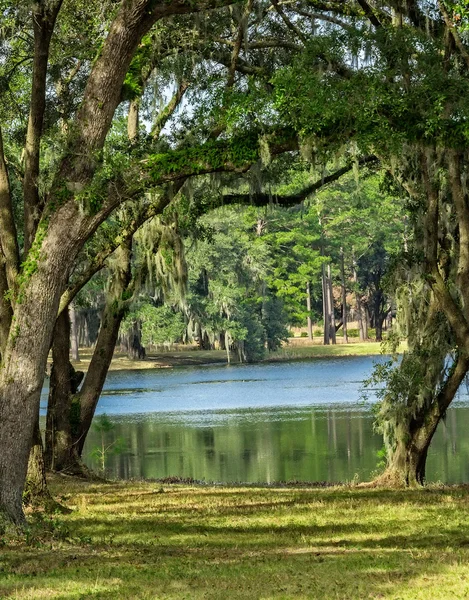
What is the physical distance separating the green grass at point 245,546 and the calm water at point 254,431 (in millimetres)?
4974

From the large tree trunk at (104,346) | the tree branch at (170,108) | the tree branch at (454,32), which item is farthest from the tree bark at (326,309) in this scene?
the tree branch at (454,32)

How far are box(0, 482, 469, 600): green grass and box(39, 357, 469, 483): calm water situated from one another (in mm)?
4974

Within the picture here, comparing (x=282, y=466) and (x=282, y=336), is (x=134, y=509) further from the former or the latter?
(x=282, y=336)

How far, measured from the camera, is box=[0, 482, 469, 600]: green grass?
6430mm

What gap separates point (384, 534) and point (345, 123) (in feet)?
13.3

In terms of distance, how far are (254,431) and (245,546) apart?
1872 centimetres

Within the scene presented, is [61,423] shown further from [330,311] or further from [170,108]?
[330,311]

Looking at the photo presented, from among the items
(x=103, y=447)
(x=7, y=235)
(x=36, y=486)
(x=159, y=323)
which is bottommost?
(x=103, y=447)

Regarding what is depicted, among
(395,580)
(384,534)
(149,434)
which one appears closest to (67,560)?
(395,580)

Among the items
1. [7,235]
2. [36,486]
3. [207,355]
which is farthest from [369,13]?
[207,355]

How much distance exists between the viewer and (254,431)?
1088 inches

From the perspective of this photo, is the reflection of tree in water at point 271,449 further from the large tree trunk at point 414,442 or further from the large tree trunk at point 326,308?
the large tree trunk at point 326,308

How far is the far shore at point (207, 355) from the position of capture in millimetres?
60656

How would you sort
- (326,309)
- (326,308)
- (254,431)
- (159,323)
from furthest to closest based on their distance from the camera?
(326,308) → (326,309) → (159,323) → (254,431)
